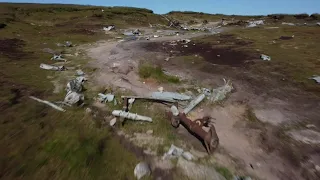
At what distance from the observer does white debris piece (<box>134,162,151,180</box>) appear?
6.05 meters

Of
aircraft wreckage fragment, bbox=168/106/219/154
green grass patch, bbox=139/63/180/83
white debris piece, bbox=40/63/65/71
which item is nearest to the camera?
aircraft wreckage fragment, bbox=168/106/219/154

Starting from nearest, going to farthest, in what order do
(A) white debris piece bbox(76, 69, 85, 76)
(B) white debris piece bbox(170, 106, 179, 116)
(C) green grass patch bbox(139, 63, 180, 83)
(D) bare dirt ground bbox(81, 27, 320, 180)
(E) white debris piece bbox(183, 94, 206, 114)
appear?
(D) bare dirt ground bbox(81, 27, 320, 180)
(B) white debris piece bbox(170, 106, 179, 116)
(E) white debris piece bbox(183, 94, 206, 114)
(C) green grass patch bbox(139, 63, 180, 83)
(A) white debris piece bbox(76, 69, 85, 76)

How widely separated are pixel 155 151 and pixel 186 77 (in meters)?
7.59

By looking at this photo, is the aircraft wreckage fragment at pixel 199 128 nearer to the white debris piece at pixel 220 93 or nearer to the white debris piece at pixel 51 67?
the white debris piece at pixel 220 93

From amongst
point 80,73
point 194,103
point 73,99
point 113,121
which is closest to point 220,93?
point 194,103

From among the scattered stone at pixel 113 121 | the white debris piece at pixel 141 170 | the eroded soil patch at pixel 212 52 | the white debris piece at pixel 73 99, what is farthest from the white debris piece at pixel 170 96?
the eroded soil patch at pixel 212 52

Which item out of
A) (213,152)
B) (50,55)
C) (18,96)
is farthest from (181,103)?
(50,55)

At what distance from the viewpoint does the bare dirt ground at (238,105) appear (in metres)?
6.73

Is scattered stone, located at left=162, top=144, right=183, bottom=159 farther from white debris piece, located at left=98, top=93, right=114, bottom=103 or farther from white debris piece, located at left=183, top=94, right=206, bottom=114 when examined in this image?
white debris piece, located at left=98, top=93, right=114, bottom=103

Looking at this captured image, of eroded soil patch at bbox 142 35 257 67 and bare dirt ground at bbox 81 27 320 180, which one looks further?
eroded soil patch at bbox 142 35 257 67

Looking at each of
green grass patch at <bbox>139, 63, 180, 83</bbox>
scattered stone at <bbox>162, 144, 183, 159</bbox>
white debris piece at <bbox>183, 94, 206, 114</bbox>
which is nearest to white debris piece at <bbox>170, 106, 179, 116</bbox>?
white debris piece at <bbox>183, 94, 206, 114</bbox>

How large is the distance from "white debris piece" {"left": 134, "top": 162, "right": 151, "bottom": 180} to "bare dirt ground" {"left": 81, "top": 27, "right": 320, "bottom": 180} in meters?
1.82

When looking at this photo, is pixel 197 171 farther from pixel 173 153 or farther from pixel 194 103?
pixel 194 103

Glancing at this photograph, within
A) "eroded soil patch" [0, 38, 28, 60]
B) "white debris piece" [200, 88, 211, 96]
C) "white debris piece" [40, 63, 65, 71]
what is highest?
"white debris piece" [200, 88, 211, 96]
